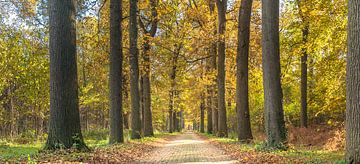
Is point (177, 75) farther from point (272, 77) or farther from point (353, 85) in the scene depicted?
point (353, 85)

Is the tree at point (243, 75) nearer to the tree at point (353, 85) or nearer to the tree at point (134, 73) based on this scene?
the tree at point (134, 73)

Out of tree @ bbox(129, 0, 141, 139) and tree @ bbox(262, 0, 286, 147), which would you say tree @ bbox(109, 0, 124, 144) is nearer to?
tree @ bbox(129, 0, 141, 139)

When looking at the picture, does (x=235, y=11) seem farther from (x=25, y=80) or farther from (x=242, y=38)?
(x=25, y=80)

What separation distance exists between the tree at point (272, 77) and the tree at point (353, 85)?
200 inches

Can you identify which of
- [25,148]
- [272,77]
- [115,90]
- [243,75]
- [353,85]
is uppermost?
[243,75]

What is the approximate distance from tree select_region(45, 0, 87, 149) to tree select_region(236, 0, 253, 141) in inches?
336

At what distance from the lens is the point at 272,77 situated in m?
11.4

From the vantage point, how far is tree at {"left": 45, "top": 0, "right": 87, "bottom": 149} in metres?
9.09

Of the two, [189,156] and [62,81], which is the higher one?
[62,81]

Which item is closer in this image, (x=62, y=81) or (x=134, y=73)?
(x=62, y=81)

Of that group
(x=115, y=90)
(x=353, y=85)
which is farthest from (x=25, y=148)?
(x=353, y=85)

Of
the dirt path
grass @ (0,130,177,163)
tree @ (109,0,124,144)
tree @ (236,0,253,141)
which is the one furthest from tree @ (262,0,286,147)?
tree @ (109,0,124,144)

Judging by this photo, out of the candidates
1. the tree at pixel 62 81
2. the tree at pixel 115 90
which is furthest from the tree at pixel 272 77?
the tree at pixel 115 90

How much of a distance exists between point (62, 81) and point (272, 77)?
21.7ft
